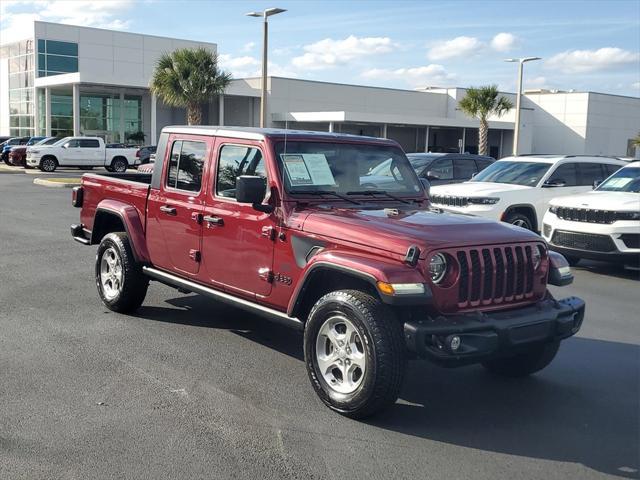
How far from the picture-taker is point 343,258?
475 centimetres

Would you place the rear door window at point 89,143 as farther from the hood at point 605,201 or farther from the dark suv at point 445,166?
the hood at point 605,201

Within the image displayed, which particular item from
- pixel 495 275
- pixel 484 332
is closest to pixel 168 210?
pixel 495 275

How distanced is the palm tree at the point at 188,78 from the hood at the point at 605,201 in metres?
27.7

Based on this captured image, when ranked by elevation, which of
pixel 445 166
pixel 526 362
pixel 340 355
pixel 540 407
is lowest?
pixel 540 407

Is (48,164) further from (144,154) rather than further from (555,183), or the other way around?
(555,183)

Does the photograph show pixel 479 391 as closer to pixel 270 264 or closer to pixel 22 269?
pixel 270 264

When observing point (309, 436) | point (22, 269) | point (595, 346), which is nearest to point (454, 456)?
point (309, 436)

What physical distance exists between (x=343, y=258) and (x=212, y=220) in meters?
1.62

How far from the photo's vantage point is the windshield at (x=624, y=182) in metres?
11.2

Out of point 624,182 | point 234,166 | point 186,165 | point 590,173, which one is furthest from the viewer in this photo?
point 590,173

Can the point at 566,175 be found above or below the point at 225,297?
above

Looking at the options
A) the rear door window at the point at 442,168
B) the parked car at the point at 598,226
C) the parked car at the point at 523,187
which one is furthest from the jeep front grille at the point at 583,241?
the rear door window at the point at 442,168

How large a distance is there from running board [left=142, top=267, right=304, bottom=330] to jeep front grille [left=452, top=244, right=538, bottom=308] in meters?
1.28

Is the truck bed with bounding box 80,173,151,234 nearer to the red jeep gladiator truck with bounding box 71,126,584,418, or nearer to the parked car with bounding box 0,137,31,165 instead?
the red jeep gladiator truck with bounding box 71,126,584,418
